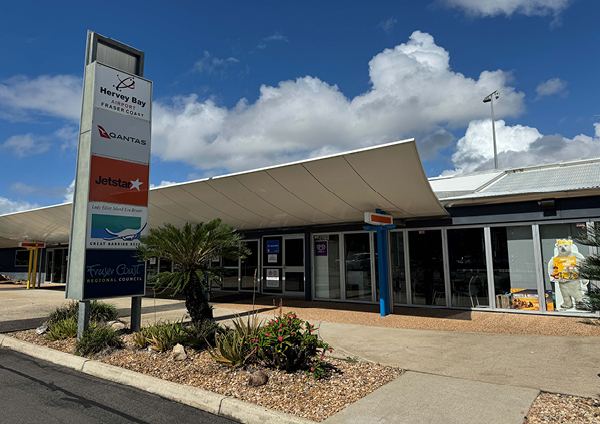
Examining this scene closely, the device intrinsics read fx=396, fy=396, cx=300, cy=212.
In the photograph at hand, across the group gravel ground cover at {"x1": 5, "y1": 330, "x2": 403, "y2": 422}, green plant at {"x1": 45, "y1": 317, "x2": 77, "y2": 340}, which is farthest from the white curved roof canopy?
green plant at {"x1": 45, "y1": 317, "x2": 77, "y2": 340}

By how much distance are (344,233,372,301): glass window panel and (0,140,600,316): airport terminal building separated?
34 mm

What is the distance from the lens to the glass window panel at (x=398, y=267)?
39.8 feet

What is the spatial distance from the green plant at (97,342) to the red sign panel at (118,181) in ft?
8.39

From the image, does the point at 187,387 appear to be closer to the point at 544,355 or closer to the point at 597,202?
the point at 544,355

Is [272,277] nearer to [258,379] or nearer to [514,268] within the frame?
[514,268]

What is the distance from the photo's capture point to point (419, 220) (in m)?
11.7

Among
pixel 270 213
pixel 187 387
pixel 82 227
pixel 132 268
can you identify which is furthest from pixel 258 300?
pixel 187 387

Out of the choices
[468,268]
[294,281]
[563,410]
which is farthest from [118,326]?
[468,268]

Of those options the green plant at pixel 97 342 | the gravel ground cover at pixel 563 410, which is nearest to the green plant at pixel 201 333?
the green plant at pixel 97 342

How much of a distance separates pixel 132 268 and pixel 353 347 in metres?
4.80

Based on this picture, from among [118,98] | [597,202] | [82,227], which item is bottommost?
[82,227]

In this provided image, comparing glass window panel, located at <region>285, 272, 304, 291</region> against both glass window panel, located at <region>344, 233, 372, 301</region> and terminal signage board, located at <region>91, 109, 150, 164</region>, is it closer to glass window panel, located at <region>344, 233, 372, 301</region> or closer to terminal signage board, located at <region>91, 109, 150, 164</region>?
glass window panel, located at <region>344, 233, 372, 301</region>

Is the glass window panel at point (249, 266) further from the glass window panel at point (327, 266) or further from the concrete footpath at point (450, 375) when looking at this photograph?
the concrete footpath at point (450, 375)

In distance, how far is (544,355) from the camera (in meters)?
6.32
